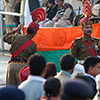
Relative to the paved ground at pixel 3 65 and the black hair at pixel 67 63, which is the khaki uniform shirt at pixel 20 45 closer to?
the black hair at pixel 67 63

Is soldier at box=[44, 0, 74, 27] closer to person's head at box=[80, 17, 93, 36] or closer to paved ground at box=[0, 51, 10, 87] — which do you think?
paved ground at box=[0, 51, 10, 87]

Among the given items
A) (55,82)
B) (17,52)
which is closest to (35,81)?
(55,82)

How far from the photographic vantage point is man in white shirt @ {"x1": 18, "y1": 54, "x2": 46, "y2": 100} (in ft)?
A: 9.68

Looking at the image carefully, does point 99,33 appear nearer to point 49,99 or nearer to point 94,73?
point 94,73

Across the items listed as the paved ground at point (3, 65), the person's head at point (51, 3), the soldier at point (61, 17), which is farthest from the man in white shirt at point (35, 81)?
the person's head at point (51, 3)

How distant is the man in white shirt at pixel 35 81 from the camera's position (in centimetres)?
295

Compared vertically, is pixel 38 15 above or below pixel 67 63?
above

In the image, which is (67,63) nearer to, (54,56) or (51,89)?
(51,89)

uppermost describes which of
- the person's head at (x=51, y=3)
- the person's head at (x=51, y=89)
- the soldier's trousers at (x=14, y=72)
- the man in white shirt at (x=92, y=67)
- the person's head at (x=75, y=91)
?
the person's head at (x=51, y=3)

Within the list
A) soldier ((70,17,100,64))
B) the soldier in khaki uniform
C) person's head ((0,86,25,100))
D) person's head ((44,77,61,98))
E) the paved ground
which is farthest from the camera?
the paved ground

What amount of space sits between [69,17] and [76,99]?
6.82 meters

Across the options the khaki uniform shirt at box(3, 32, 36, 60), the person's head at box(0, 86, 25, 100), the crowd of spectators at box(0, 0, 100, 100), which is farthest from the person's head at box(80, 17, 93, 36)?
the person's head at box(0, 86, 25, 100)

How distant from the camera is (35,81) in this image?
3.04 m

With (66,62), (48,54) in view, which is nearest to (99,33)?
(48,54)
